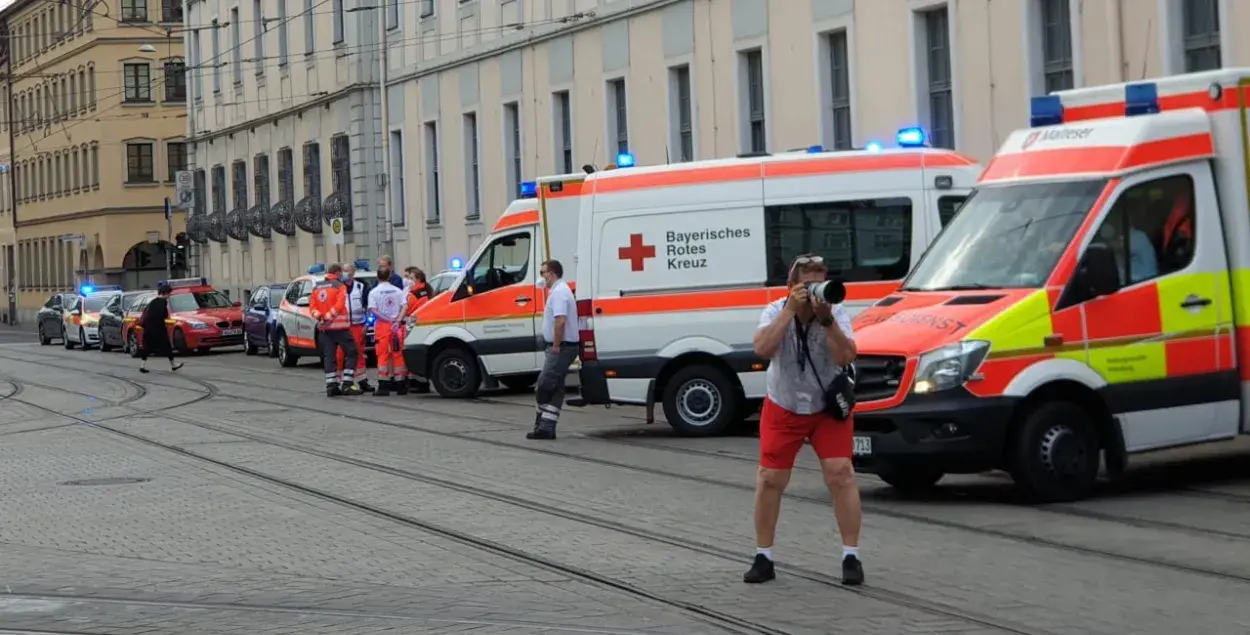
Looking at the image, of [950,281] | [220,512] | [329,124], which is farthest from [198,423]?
[329,124]

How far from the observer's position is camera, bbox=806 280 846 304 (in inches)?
375

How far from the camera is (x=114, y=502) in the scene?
14.9 meters

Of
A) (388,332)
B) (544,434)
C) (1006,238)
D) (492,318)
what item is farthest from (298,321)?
(1006,238)

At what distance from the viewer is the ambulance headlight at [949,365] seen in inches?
515

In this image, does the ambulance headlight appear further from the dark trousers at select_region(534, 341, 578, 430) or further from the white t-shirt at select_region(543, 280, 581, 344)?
the dark trousers at select_region(534, 341, 578, 430)

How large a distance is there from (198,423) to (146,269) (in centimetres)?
6580

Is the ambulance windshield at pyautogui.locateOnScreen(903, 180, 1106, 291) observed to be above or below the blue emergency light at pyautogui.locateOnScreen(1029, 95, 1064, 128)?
below

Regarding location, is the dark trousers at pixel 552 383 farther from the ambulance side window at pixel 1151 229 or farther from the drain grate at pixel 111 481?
the ambulance side window at pixel 1151 229

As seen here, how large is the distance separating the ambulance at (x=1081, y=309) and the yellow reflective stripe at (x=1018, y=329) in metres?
0.01

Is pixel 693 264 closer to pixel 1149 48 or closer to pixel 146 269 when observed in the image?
pixel 1149 48

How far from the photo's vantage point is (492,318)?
2522cm

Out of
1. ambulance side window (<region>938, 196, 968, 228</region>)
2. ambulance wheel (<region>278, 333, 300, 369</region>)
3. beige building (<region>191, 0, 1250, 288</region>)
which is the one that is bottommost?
ambulance wheel (<region>278, 333, 300, 369</region>)

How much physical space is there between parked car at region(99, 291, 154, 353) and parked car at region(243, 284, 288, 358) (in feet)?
27.5

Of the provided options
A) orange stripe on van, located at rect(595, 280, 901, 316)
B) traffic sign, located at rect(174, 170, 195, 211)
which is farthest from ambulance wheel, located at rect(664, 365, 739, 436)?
traffic sign, located at rect(174, 170, 195, 211)
